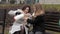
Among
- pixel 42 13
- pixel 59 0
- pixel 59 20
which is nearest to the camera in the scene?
pixel 42 13

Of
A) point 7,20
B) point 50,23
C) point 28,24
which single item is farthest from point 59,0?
point 28,24

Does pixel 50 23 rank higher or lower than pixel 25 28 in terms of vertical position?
lower

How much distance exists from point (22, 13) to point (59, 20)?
16.6 feet

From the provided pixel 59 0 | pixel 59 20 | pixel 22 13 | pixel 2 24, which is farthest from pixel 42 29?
pixel 59 0

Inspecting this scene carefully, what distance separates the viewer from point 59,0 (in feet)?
49.2

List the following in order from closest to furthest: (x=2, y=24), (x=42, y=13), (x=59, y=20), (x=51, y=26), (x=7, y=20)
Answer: (x=42, y=13) → (x=2, y=24) → (x=7, y=20) → (x=59, y=20) → (x=51, y=26)

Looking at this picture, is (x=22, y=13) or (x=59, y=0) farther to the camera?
(x=59, y=0)

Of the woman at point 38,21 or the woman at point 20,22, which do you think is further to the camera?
the woman at point 20,22

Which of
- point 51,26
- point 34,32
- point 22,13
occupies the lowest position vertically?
point 51,26

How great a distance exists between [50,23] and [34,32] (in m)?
5.70

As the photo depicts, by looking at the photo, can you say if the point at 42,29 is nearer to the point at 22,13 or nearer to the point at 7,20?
the point at 22,13

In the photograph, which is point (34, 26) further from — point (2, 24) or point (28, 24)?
A: point (2, 24)

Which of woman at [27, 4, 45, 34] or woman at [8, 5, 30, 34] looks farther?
woman at [8, 5, 30, 34]

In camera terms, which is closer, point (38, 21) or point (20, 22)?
point (38, 21)
